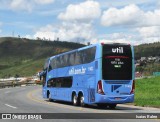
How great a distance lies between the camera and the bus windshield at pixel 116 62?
961 inches

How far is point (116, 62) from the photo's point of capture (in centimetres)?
2455

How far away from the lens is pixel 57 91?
3250cm

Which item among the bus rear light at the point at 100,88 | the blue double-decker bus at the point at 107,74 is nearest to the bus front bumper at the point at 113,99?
the blue double-decker bus at the point at 107,74

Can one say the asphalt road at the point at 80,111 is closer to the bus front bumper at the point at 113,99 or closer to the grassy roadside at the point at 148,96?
the bus front bumper at the point at 113,99

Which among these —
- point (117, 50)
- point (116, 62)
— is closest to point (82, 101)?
point (116, 62)

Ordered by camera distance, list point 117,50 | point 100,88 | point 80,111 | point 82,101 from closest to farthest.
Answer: point 80,111 → point 100,88 → point 117,50 → point 82,101

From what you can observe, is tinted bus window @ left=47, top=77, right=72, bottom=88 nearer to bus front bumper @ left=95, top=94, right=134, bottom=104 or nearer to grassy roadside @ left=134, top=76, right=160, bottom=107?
grassy roadside @ left=134, top=76, right=160, bottom=107

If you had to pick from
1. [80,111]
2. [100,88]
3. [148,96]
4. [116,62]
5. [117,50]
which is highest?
[117,50]

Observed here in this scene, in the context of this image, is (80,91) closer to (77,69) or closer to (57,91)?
(77,69)

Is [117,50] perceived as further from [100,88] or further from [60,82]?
[60,82]

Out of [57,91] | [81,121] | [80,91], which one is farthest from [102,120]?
[57,91]

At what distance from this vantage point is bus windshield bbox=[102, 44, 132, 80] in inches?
961

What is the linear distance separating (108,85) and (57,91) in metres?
8.63

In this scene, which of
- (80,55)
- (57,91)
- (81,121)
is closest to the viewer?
(81,121)
